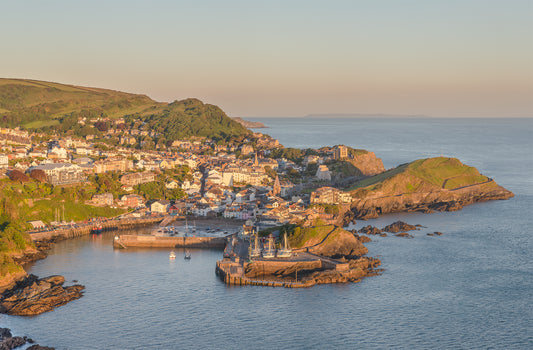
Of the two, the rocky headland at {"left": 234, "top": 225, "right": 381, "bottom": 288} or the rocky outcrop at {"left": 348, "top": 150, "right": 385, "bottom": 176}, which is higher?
the rocky outcrop at {"left": 348, "top": 150, "right": 385, "bottom": 176}

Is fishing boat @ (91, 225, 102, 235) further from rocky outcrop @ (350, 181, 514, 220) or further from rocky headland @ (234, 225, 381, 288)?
rocky outcrop @ (350, 181, 514, 220)

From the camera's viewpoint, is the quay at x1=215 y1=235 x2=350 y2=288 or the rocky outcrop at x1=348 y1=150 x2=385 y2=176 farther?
the rocky outcrop at x1=348 y1=150 x2=385 y2=176

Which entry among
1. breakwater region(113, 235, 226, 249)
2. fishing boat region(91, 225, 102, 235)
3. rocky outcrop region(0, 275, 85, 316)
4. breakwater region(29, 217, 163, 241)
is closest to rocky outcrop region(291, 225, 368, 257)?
breakwater region(113, 235, 226, 249)

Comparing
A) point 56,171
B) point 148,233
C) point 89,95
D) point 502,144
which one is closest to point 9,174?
point 56,171

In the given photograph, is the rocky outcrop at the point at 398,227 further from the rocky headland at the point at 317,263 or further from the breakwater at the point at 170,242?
the breakwater at the point at 170,242

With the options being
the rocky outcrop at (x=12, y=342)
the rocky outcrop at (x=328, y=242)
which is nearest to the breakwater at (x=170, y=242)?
the rocky outcrop at (x=328, y=242)

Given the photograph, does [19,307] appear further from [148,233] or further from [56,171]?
[56,171]

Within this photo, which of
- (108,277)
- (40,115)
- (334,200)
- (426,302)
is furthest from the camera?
(40,115)
